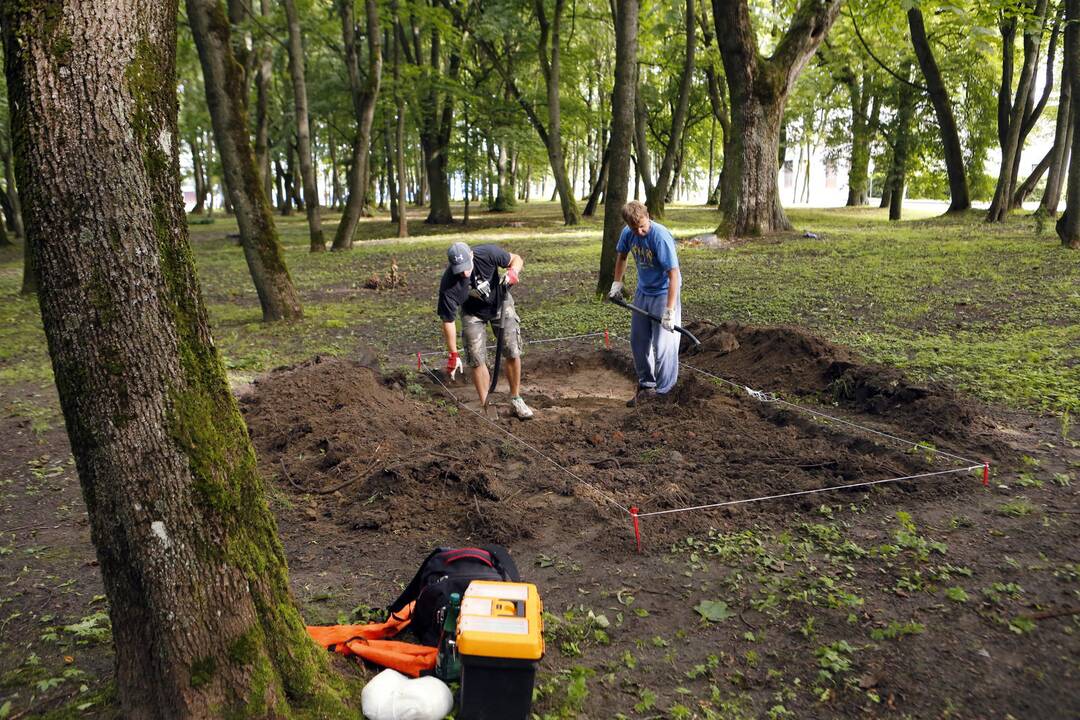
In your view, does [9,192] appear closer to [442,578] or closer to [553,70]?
[553,70]

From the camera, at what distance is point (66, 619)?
3.61 meters

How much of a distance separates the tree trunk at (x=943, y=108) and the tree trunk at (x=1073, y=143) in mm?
7308

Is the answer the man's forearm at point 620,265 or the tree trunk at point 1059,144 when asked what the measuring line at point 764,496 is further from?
the tree trunk at point 1059,144

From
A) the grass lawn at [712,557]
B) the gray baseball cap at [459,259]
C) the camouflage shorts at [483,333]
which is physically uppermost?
the gray baseball cap at [459,259]

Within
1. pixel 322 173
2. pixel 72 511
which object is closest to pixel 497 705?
pixel 72 511

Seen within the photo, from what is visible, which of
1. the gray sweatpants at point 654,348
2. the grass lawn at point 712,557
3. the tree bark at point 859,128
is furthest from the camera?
the tree bark at point 859,128

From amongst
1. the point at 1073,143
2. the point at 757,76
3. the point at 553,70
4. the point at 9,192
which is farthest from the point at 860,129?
the point at 9,192

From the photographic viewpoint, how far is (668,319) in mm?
6875

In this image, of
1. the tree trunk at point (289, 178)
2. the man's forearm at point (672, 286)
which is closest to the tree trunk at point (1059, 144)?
the man's forearm at point (672, 286)

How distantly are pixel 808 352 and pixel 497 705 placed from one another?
5631mm

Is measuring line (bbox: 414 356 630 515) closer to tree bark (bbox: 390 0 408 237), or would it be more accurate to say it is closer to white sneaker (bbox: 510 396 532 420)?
white sneaker (bbox: 510 396 532 420)

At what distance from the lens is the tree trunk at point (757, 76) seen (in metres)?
15.8

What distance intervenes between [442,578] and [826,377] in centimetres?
473

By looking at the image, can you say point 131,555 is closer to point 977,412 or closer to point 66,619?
point 66,619
